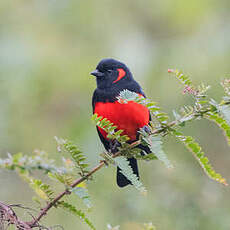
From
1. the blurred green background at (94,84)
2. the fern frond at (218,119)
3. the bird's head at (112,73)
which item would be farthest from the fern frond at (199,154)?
the blurred green background at (94,84)

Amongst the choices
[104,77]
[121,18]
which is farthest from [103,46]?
[104,77]

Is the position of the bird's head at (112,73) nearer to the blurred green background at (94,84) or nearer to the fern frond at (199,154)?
the blurred green background at (94,84)

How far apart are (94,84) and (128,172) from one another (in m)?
2.79

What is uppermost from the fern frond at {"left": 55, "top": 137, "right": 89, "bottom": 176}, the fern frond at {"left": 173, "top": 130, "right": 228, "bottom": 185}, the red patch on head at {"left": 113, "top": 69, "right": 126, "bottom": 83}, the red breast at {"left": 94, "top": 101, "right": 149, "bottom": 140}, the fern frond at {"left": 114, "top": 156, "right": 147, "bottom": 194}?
the red patch on head at {"left": 113, "top": 69, "right": 126, "bottom": 83}

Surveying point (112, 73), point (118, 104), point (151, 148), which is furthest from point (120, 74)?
point (151, 148)

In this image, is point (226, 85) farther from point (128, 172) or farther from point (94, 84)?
point (94, 84)

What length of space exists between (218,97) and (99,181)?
141 cm

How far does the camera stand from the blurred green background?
4.39 m

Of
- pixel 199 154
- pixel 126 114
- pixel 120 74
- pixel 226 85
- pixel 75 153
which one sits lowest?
pixel 199 154

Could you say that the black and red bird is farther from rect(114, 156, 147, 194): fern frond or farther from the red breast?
rect(114, 156, 147, 194): fern frond

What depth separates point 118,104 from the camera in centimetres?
353

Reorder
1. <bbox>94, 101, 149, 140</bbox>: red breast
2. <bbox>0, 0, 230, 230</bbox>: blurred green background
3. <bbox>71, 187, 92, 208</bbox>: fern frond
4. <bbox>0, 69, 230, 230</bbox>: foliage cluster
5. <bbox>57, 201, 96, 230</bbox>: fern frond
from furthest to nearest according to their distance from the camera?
<bbox>0, 0, 230, 230</bbox>: blurred green background < <bbox>94, 101, 149, 140</bbox>: red breast < <bbox>57, 201, 96, 230</bbox>: fern frond < <bbox>71, 187, 92, 208</bbox>: fern frond < <bbox>0, 69, 230, 230</bbox>: foliage cluster

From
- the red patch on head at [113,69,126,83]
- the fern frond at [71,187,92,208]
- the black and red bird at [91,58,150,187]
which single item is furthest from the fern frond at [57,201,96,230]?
the red patch on head at [113,69,126,83]

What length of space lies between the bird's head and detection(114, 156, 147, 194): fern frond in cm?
193
